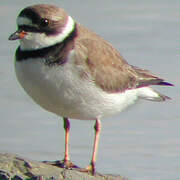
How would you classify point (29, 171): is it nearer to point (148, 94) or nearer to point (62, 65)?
point (62, 65)

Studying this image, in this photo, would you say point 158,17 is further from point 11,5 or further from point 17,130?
point 17,130

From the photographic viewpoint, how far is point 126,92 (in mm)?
11328

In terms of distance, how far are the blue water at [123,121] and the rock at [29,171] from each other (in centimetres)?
202

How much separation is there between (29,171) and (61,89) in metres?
→ 1.13

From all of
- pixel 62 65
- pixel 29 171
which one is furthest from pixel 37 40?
pixel 29 171

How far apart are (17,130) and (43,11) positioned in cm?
289

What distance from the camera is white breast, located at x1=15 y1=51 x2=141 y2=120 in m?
10.2

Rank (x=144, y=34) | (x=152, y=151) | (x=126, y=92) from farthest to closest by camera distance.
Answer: (x=144, y=34)
(x=152, y=151)
(x=126, y=92)

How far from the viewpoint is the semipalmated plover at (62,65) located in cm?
1020

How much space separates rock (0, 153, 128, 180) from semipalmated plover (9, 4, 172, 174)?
79 cm

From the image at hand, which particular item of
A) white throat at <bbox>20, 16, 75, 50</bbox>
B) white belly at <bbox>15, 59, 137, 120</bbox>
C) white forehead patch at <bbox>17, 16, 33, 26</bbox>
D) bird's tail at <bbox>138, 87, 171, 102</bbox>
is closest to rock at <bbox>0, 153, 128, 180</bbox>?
white belly at <bbox>15, 59, 137, 120</bbox>

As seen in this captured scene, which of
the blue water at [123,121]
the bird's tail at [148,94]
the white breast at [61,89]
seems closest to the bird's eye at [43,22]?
the white breast at [61,89]

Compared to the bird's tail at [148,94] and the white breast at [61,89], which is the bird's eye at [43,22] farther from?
the bird's tail at [148,94]

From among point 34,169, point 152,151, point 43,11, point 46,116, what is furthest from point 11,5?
point 34,169
